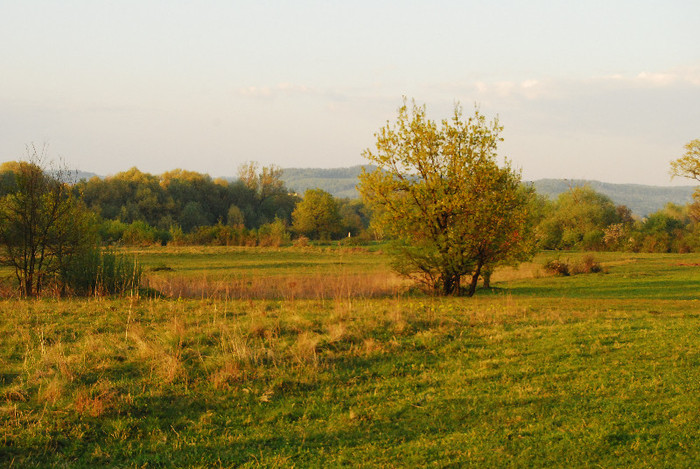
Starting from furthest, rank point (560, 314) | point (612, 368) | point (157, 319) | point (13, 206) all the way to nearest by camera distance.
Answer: point (13, 206) < point (560, 314) < point (157, 319) < point (612, 368)

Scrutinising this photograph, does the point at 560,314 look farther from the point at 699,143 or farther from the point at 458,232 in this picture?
the point at 699,143

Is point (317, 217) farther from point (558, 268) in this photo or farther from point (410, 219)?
point (410, 219)

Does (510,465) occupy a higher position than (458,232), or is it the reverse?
(458,232)

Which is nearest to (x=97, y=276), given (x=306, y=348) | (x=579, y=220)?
(x=306, y=348)

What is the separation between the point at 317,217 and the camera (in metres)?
78.4

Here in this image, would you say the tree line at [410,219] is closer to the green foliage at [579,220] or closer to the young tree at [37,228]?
the young tree at [37,228]

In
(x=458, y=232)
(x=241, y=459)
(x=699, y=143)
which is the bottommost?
(x=241, y=459)

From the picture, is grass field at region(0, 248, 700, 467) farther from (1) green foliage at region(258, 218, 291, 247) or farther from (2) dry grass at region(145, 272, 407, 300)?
(1) green foliage at region(258, 218, 291, 247)

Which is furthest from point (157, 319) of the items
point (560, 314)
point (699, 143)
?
point (699, 143)

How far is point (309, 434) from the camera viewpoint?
6824mm

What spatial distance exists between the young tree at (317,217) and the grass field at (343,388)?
63596 mm

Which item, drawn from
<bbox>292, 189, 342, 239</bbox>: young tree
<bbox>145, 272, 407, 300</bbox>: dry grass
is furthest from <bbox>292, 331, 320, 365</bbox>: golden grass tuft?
<bbox>292, 189, 342, 239</bbox>: young tree

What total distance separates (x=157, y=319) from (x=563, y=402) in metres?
9.14

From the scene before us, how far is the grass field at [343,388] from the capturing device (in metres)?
6.29
